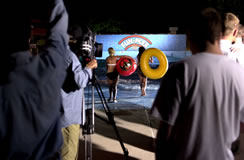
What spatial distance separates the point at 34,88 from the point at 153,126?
3914mm

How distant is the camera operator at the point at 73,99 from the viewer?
2.30 m

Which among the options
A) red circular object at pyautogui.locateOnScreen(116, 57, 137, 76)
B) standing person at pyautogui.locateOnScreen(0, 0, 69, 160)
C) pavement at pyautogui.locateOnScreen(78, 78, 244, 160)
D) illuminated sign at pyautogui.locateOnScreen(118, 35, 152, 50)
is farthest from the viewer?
illuminated sign at pyautogui.locateOnScreen(118, 35, 152, 50)

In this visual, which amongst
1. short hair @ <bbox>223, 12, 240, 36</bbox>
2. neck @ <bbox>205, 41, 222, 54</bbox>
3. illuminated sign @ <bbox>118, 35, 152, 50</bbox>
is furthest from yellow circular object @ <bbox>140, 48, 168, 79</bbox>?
neck @ <bbox>205, 41, 222, 54</bbox>

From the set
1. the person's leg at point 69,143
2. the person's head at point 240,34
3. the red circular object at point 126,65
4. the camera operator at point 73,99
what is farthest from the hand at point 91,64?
the red circular object at point 126,65

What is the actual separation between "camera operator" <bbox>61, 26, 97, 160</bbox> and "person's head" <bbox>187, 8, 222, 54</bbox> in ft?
4.50

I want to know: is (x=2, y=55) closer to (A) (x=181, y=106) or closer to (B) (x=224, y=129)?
(A) (x=181, y=106)

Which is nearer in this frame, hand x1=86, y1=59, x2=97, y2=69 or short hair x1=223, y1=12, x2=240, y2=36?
short hair x1=223, y1=12, x2=240, y2=36

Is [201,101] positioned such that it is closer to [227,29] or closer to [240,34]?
[227,29]

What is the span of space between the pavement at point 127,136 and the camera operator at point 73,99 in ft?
2.64

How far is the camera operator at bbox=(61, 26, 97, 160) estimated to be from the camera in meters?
2.30

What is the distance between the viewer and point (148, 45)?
27.9 feet

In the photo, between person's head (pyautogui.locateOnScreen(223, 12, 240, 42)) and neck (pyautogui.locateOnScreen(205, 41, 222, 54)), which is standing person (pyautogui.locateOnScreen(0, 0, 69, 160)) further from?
person's head (pyautogui.locateOnScreen(223, 12, 240, 42))

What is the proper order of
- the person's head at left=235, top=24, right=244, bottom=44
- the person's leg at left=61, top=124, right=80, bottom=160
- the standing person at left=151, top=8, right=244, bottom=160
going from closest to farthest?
the standing person at left=151, top=8, right=244, bottom=160, the person's leg at left=61, top=124, right=80, bottom=160, the person's head at left=235, top=24, right=244, bottom=44

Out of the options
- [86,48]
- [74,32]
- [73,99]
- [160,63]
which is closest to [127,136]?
[73,99]
